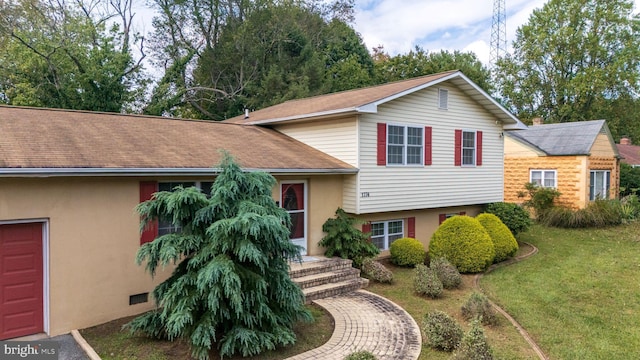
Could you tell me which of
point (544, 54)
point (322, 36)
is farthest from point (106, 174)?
point (544, 54)

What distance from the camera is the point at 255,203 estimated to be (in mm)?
5980

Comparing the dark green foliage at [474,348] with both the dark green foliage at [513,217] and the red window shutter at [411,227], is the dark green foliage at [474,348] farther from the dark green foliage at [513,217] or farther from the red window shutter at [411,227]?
the dark green foliage at [513,217]

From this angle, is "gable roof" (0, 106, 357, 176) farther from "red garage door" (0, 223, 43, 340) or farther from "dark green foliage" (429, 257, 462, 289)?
"dark green foliage" (429, 257, 462, 289)

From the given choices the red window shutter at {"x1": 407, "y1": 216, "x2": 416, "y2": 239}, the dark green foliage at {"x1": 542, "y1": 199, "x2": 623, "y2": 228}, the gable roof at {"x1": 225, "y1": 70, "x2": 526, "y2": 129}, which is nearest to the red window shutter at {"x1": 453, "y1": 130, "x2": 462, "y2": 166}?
the gable roof at {"x1": 225, "y1": 70, "x2": 526, "y2": 129}

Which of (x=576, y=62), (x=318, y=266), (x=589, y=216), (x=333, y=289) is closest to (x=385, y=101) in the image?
(x=318, y=266)

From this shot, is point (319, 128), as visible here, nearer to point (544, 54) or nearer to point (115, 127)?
point (115, 127)

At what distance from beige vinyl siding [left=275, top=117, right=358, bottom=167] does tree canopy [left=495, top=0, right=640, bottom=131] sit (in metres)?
27.9

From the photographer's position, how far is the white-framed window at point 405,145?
11664mm

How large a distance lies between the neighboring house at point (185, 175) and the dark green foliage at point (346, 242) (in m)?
0.37

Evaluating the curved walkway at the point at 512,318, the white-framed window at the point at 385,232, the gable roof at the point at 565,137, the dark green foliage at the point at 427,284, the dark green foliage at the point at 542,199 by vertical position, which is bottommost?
the curved walkway at the point at 512,318

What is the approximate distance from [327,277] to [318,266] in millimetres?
403

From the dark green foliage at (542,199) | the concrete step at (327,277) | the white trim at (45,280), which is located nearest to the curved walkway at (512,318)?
the concrete step at (327,277)

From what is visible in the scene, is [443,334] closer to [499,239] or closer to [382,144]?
[382,144]

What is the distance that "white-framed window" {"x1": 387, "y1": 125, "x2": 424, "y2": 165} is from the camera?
11.7 metres
